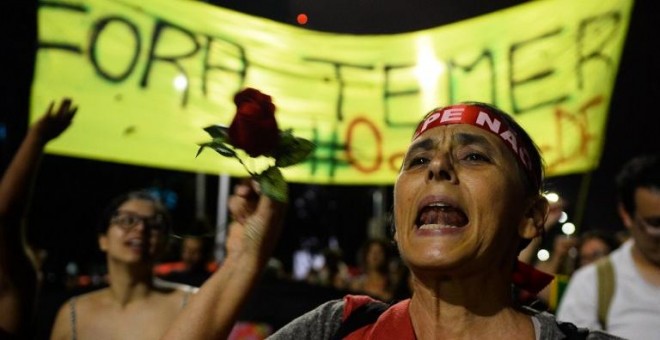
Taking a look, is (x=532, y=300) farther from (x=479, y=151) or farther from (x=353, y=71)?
(x=353, y=71)

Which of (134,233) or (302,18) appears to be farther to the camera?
(134,233)

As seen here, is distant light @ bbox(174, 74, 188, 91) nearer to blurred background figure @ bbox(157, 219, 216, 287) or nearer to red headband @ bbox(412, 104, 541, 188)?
blurred background figure @ bbox(157, 219, 216, 287)

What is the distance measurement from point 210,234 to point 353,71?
2755 millimetres

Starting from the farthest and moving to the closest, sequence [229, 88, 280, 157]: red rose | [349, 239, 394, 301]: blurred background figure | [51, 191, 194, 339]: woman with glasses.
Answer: [349, 239, 394, 301]: blurred background figure
[51, 191, 194, 339]: woman with glasses
[229, 88, 280, 157]: red rose

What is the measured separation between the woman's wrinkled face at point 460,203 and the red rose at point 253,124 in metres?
0.48

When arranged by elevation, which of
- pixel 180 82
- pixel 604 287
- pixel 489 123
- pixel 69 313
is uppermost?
pixel 180 82

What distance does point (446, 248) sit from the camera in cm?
199

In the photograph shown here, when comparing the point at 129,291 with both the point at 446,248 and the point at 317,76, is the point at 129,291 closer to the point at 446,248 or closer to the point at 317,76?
the point at 317,76

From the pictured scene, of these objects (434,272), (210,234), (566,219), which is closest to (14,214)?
(210,234)

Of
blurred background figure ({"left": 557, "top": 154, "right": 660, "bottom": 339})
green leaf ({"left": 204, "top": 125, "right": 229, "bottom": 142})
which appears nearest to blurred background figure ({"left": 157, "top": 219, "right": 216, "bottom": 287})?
blurred background figure ({"left": 557, "top": 154, "right": 660, "bottom": 339})

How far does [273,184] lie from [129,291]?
8.10 ft

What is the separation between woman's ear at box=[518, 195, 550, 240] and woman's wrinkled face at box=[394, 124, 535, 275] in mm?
15

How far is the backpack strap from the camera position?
3676mm

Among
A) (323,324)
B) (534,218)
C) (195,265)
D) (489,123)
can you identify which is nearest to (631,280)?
(534,218)
